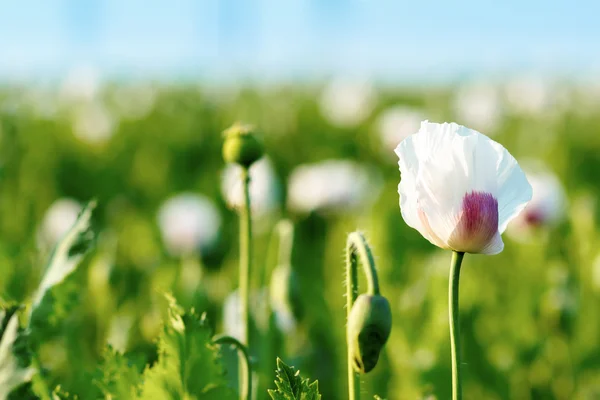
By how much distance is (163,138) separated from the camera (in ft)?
12.9

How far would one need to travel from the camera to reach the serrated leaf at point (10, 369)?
0.66m

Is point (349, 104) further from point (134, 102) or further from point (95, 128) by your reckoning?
point (134, 102)

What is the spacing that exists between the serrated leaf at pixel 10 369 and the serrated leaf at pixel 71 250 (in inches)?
→ 5.2

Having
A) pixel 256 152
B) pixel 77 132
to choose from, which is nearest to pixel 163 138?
pixel 77 132

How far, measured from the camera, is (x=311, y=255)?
2.65 m

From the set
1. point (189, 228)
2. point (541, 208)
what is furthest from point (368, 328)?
point (189, 228)

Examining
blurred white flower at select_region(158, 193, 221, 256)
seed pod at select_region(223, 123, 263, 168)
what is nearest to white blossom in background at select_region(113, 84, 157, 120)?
blurred white flower at select_region(158, 193, 221, 256)

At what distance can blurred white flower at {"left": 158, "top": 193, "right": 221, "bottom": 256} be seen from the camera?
2115 mm

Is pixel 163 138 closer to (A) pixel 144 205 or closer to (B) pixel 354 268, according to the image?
(A) pixel 144 205

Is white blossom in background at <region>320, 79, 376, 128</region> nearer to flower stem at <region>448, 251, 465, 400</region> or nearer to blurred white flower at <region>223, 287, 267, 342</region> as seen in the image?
blurred white flower at <region>223, 287, 267, 342</region>

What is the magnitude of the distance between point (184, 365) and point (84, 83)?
3.98 meters

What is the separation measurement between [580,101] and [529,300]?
565 centimetres

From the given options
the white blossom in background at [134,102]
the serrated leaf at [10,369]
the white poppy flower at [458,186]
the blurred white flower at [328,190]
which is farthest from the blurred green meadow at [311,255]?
the white blossom in background at [134,102]

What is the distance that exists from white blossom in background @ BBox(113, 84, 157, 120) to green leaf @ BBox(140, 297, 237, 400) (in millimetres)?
4210
